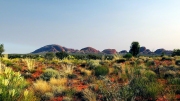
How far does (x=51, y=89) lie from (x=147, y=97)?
4.29m

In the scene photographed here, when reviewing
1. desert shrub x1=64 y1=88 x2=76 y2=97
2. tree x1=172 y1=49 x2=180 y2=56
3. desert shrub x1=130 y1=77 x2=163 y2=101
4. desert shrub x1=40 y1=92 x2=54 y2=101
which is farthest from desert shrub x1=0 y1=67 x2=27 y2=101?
tree x1=172 y1=49 x2=180 y2=56

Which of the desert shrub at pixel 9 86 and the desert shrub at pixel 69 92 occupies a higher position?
the desert shrub at pixel 9 86

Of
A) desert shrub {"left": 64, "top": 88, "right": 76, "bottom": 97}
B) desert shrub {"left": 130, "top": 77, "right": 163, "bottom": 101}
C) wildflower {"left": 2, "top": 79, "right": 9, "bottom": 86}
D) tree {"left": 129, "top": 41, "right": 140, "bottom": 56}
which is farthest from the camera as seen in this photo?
tree {"left": 129, "top": 41, "right": 140, "bottom": 56}

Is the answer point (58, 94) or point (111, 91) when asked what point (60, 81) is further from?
point (111, 91)

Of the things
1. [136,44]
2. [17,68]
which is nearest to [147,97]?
[17,68]

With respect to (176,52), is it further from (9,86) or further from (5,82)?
(5,82)

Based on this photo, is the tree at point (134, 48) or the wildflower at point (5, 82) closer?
the wildflower at point (5, 82)

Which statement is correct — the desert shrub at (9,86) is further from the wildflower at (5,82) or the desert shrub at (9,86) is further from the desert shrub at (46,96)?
the desert shrub at (46,96)

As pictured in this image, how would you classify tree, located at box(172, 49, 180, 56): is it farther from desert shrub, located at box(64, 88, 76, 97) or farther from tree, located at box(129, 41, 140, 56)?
desert shrub, located at box(64, 88, 76, 97)

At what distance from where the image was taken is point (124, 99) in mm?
8961

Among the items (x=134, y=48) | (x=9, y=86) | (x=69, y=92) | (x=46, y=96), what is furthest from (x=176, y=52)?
(x=9, y=86)

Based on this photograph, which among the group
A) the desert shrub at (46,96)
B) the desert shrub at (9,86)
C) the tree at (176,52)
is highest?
the tree at (176,52)

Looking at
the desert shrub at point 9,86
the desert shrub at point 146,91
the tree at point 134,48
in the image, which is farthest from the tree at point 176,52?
→ the desert shrub at point 9,86

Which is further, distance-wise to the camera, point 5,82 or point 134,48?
point 134,48
